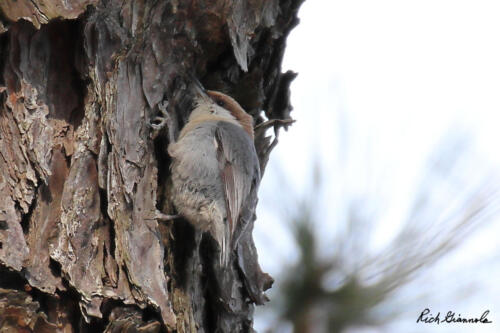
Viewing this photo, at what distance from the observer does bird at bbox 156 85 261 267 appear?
3594 mm

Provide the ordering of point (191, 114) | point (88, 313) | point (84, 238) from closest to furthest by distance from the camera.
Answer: point (88, 313)
point (84, 238)
point (191, 114)

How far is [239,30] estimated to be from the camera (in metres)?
3.51

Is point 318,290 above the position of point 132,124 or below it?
below

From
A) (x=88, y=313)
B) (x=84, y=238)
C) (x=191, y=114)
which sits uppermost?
(x=191, y=114)

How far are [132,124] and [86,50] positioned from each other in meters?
0.37

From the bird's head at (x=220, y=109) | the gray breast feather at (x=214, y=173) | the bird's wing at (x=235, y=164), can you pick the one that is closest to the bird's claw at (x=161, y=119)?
the gray breast feather at (x=214, y=173)

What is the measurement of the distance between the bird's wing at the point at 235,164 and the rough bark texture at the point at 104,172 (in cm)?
23

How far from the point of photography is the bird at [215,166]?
3594 millimetres

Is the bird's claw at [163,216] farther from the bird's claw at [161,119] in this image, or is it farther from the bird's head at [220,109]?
the bird's head at [220,109]

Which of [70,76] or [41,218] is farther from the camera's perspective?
[70,76]

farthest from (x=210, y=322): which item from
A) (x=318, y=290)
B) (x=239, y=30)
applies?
(x=239, y=30)

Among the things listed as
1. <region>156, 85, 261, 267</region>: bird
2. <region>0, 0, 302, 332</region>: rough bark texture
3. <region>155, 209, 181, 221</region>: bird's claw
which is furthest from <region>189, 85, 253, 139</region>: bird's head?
Answer: <region>155, 209, 181, 221</region>: bird's claw

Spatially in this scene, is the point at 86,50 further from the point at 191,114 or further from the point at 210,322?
the point at 210,322

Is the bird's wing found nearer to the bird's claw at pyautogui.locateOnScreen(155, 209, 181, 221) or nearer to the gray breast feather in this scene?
the gray breast feather
